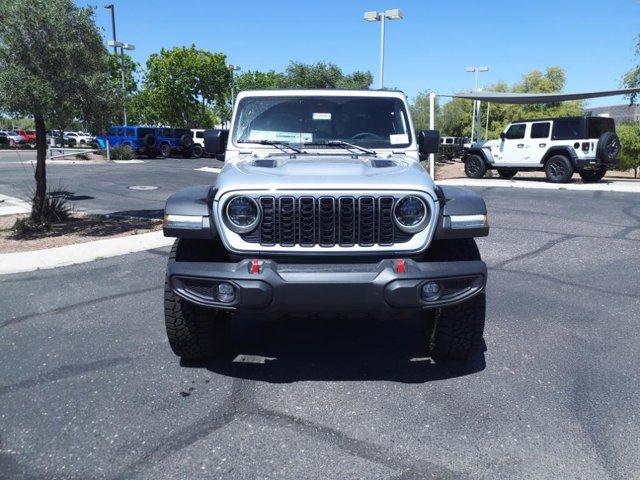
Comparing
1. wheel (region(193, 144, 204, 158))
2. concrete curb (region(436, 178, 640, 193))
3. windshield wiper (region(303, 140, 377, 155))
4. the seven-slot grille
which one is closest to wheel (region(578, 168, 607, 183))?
concrete curb (region(436, 178, 640, 193))

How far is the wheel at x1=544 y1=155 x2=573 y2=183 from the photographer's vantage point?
17.6 m

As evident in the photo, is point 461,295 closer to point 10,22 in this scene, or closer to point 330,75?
point 10,22

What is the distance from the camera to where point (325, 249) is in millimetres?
3283

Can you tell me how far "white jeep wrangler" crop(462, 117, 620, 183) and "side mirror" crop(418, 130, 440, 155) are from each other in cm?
1400

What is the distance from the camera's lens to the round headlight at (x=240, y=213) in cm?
330

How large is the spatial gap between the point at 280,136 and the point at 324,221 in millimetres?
1635

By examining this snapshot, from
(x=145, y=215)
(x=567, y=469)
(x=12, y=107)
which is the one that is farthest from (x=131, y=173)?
(x=567, y=469)

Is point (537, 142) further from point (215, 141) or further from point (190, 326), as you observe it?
point (190, 326)

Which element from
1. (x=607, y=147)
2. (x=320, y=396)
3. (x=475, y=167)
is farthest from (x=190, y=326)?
(x=475, y=167)

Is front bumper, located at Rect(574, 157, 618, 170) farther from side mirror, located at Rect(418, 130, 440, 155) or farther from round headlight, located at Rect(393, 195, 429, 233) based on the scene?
round headlight, located at Rect(393, 195, 429, 233)

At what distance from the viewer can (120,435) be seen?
3.04 metres

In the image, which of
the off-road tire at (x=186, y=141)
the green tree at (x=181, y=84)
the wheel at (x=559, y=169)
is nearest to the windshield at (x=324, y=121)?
the wheel at (x=559, y=169)

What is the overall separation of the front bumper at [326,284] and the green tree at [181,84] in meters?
45.2

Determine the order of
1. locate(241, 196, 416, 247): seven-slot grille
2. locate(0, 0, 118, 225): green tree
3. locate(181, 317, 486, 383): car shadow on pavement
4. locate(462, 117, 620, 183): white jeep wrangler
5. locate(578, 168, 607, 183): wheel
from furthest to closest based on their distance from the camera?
locate(578, 168, 607, 183): wheel → locate(462, 117, 620, 183): white jeep wrangler → locate(0, 0, 118, 225): green tree → locate(181, 317, 486, 383): car shadow on pavement → locate(241, 196, 416, 247): seven-slot grille
